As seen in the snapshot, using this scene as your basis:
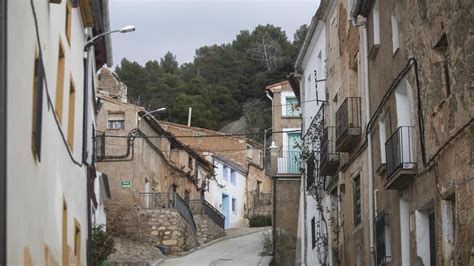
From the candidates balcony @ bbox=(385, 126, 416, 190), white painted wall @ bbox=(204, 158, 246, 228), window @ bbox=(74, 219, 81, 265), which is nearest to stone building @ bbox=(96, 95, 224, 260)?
white painted wall @ bbox=(204, 158, 246, 228)

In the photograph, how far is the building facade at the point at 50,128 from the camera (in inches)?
446

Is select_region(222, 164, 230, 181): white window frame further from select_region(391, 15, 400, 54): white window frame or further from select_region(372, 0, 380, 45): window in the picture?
select_region(391, 15, 400, 54): white window frame

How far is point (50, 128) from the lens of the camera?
15492 millimetres

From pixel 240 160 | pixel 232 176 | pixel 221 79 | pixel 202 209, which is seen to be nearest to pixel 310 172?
pixel 202 209

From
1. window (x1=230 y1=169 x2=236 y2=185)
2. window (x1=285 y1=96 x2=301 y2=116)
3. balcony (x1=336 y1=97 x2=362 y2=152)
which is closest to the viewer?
balcony (x1=336 y1=97 x2=362 y2=152)

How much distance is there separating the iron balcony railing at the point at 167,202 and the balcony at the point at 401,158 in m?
26.0

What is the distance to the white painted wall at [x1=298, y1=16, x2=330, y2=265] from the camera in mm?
32216

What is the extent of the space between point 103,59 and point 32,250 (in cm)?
1372

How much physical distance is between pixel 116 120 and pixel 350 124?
80.3ft

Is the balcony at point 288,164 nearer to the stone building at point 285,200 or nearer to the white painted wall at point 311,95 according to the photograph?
the stone building at point 285,200

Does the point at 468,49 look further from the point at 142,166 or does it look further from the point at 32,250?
the point at 142,166

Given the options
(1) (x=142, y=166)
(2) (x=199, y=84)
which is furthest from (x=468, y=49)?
(2) (x=199, y=84)

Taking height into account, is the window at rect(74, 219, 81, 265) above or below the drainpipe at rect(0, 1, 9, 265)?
below

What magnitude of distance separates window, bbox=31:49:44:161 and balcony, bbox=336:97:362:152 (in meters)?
12.1
